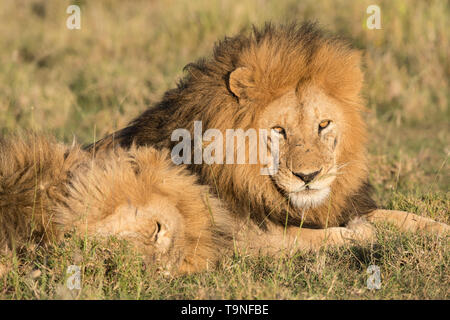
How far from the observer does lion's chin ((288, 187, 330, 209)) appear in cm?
358

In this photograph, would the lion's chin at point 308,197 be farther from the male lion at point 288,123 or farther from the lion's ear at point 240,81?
the lion's ear at point 240,81

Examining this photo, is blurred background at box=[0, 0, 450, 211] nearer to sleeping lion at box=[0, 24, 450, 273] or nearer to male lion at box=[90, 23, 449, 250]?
male lion at box=[90, 23, 449, 250]

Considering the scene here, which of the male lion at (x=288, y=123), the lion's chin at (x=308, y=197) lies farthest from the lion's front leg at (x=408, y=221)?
the lion's chin at (x=308, y=197)

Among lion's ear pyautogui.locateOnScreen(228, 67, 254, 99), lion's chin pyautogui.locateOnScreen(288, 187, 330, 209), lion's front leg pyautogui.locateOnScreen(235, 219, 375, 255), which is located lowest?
lion's front leg pyautogui.locateOnScreen(235, 219, 375, 255)

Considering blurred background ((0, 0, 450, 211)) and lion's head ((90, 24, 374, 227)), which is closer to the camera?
lion's head ((90, 24, 374, 227))

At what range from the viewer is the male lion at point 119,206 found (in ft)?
10.7

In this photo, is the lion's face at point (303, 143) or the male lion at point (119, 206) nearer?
the male lion at point (119, 206)

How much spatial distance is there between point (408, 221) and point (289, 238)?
789 mm

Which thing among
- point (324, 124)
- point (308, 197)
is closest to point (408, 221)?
point (308, 197)

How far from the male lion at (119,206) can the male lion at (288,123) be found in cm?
30

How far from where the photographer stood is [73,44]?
9109mm

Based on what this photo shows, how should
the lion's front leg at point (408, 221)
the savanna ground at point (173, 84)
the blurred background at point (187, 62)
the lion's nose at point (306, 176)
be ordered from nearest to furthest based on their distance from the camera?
the savanna ground at point (173, 84) < the lion's nose at point (306, 176) < the lion's front leg at point (408, 221) < the blurred background at point (187, 62)

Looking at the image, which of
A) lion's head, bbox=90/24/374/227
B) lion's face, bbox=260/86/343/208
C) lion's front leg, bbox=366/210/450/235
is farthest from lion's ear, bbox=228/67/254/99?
lion's front leg, bbox=366/210/450/235
